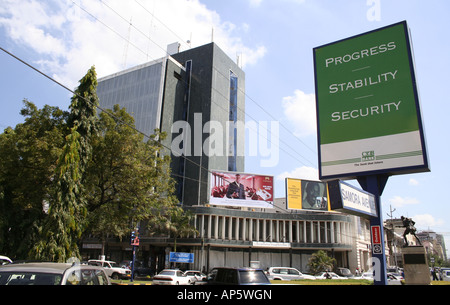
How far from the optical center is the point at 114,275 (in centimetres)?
2811

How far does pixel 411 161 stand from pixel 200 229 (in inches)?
1399

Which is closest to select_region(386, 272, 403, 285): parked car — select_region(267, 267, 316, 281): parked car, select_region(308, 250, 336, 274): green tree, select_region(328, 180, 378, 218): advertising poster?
select_region(267, 267, 316, 281): parked car

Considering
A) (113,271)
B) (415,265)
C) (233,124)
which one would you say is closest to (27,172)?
(113,271)

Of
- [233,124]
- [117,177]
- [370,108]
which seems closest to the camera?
[370,108]

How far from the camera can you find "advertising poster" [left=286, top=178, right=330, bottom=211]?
4888 cm

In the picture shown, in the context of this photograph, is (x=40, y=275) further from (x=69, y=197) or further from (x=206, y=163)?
(x=206, y=163)

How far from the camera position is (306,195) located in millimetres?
49938

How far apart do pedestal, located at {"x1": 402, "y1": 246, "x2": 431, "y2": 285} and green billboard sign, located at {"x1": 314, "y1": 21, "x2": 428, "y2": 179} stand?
5.12m

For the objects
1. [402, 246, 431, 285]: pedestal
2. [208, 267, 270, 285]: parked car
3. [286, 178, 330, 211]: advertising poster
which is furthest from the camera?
[286, 178, 330, 211]: advertising poster

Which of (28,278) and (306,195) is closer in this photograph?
(28,278)

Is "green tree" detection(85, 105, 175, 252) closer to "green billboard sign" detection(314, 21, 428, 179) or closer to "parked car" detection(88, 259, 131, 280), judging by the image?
"parked car" detection(88, 259, 131, 280)

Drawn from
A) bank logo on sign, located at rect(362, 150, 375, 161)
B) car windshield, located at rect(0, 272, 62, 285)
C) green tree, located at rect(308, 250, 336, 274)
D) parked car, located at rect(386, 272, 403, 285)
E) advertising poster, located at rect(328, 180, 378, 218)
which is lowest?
parked car, located at rect(386, 272, 403, 285)

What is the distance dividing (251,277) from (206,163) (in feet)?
165
